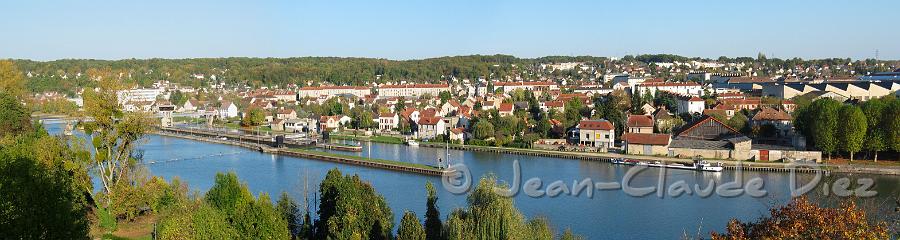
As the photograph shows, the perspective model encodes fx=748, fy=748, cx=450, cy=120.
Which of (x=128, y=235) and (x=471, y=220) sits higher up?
(x=471, y=220)

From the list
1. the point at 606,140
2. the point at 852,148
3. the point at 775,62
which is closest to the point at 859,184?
the point at 852,148

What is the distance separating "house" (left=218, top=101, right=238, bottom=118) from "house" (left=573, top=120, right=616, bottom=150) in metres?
15.7

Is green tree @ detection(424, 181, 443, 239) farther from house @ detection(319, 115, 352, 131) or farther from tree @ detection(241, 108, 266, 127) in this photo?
tree @ detection(241, 108, 266, 127)

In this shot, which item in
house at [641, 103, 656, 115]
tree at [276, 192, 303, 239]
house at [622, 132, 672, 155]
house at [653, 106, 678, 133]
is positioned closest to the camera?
tree at [276, 192, 303, 239]

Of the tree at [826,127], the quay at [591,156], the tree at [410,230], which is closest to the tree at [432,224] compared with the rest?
the tree at [410,230]

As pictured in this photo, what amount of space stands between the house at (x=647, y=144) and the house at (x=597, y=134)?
0.95 m

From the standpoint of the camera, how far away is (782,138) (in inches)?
564

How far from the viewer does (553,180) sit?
1080 centimetres

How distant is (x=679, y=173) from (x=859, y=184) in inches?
94.6

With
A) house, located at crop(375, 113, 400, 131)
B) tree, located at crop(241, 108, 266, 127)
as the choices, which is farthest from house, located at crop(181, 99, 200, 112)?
house, located at crop(375, 113, 400, 131)

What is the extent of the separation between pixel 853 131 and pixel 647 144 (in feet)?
10.5

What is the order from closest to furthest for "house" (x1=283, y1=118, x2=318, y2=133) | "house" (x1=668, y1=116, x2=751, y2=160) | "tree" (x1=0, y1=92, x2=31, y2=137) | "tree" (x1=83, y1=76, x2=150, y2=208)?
"tree" (x1=83, y1=76, x2=150, y2=208)
"tree" (x1=0, y1=92, x2=31, y2=137)
"house" (x1=668, y1=116, x2=751, y2=160)
"house" (x1=283, y1=118, x2=318, y2=133)

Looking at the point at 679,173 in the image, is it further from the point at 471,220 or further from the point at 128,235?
the point at 128,235

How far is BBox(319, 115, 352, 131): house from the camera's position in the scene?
2034cm
